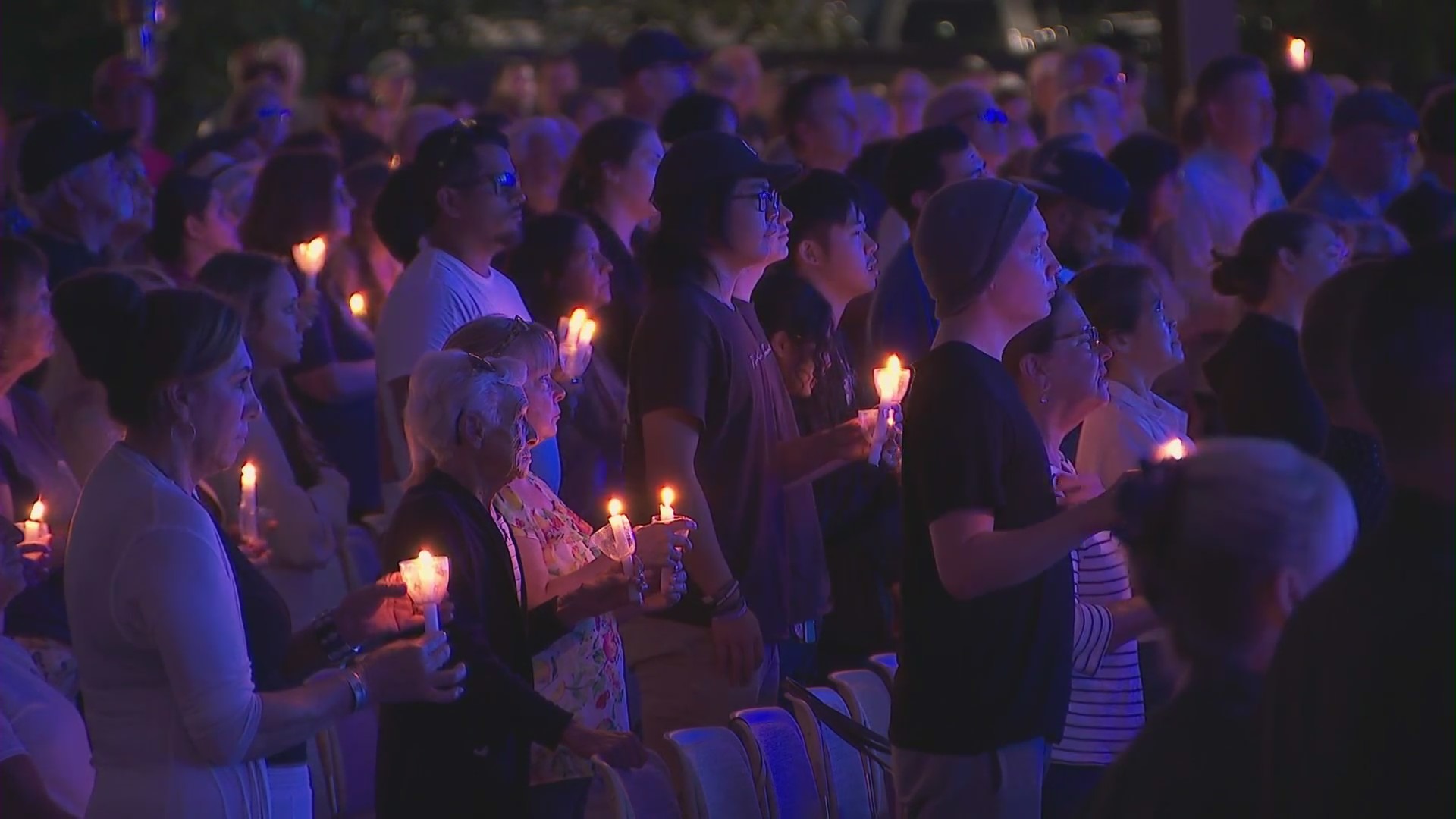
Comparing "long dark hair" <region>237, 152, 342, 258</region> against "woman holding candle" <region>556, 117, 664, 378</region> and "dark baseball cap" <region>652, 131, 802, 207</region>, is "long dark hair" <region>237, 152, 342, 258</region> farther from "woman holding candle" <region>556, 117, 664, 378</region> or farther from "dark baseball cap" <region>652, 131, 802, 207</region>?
"dark baseball cap" <region>652, 131, 802, 207</region>

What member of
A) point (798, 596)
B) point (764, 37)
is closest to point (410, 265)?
point (798, 596)

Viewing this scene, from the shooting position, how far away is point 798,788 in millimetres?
4500

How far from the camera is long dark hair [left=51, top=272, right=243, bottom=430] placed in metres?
3.70

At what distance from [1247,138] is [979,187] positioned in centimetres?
555

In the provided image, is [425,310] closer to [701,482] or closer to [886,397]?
[701,482]

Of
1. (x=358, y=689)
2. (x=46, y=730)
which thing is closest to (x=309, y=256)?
(x=46, y=730)

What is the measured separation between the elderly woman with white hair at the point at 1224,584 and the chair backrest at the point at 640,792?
1.46 meters

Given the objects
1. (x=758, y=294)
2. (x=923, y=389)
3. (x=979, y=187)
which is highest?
(x=979, y=187)

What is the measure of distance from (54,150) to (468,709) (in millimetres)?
3737

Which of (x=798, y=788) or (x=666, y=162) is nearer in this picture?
(x=798, y=788)

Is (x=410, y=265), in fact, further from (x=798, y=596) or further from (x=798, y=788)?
(x=798, y=788)

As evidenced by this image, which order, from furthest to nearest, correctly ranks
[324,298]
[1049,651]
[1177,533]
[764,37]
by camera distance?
[764,37]
[324,298]
[1049,651]
[1177,533]

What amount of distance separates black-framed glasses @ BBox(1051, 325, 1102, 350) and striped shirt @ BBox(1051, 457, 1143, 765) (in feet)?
0.93

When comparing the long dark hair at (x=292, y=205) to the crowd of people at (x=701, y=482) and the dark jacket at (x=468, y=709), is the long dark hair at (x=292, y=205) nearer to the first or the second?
the crowd of people at (x=701, y=482)
